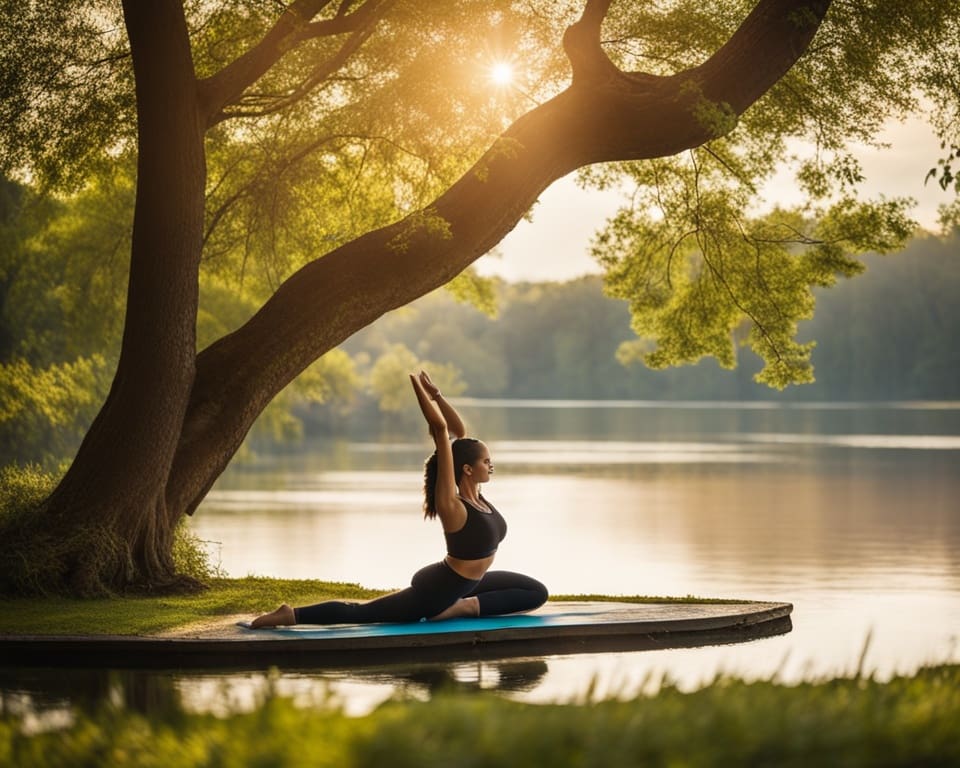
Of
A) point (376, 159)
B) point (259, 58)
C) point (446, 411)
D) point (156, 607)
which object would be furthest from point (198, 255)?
point (376, 159)

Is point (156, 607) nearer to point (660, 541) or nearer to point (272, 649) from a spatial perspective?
point (272, 649)

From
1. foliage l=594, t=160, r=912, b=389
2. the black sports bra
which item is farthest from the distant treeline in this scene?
the black sports bra

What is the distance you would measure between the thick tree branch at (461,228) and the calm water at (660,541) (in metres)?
4.54

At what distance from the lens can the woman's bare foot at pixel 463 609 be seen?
36.3ft

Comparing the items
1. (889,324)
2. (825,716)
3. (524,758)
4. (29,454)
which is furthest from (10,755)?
(889,324)

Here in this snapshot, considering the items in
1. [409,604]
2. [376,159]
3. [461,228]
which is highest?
[376,159]

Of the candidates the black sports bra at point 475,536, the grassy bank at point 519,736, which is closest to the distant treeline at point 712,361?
the black sports bra at point 475,536

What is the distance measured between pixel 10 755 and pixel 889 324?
152581 millimetres

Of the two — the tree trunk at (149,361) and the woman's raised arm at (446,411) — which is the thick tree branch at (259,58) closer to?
the tree trunk at (149,361)

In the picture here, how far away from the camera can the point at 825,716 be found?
15.6 feet

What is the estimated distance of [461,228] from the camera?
45.6 ft

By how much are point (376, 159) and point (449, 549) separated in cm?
830

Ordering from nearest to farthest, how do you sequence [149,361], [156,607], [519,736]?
[519,736], [156,607], [149,361]

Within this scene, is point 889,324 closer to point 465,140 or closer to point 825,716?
point 465,140
